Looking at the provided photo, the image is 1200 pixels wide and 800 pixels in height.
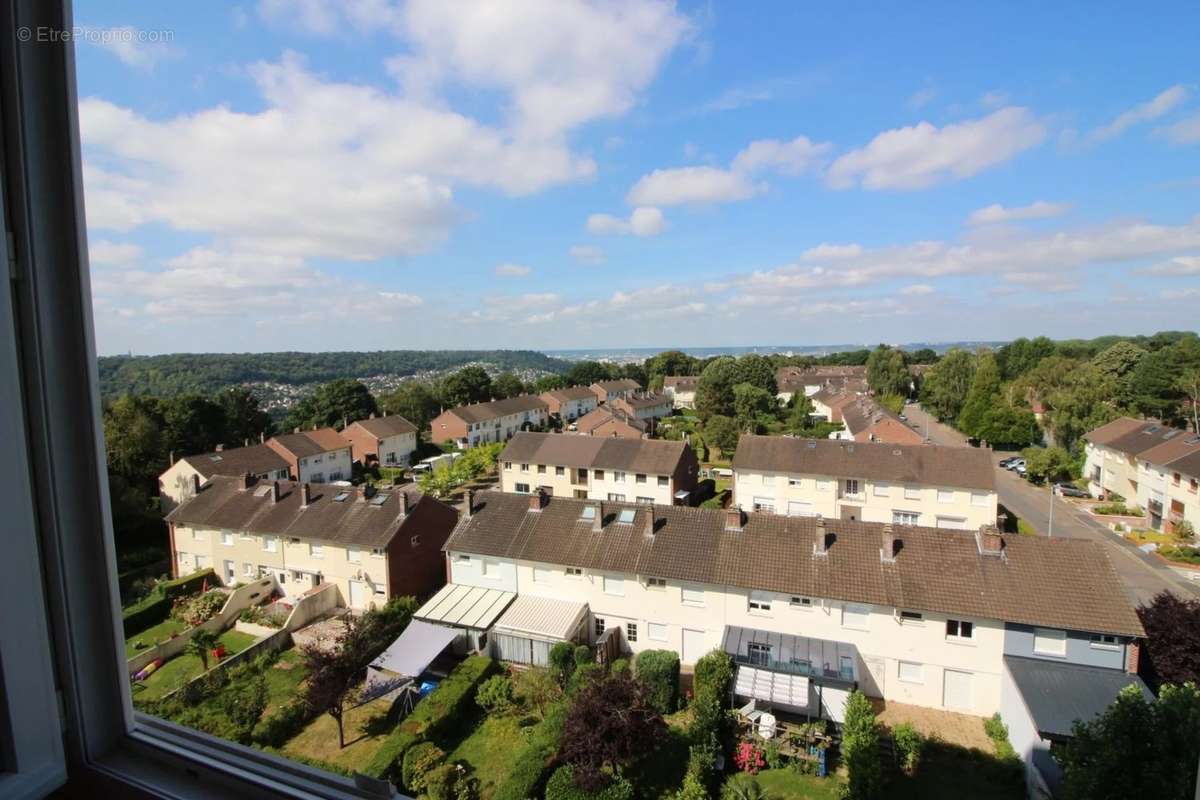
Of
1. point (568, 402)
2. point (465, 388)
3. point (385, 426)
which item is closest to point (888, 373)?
point (568, 402)

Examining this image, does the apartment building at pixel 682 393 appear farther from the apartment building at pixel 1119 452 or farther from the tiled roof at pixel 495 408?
the apartment building at pixel 1119 452

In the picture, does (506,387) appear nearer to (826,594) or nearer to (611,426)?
(611,426)

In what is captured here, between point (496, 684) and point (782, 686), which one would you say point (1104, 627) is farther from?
point (496, 684)

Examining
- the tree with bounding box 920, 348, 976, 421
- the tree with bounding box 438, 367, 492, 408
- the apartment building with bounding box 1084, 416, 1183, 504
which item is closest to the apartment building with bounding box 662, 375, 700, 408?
the tree with bounding box 438, 367, 492, 408

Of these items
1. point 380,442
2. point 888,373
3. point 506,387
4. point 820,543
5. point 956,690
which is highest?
point 888,373

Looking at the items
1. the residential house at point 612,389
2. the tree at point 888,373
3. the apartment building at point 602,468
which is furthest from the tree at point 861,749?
the tree at point 888,373

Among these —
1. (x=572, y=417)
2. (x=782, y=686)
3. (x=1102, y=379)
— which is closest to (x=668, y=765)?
(x=782, y=686)
